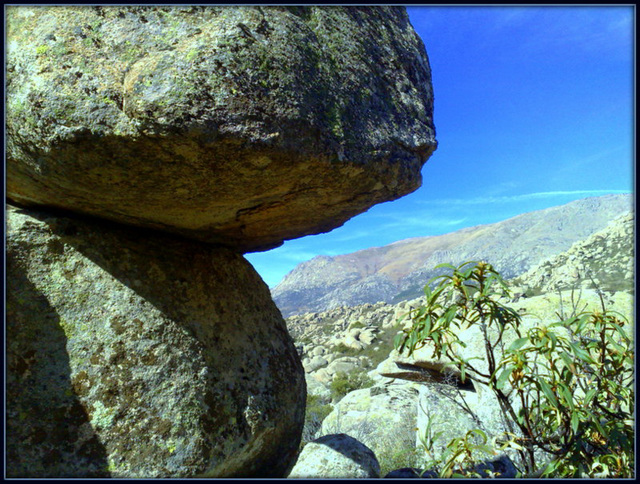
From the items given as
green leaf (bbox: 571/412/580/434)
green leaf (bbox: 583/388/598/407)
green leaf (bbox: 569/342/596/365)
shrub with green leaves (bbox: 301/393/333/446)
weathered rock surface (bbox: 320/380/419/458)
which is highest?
green leaf (bbox: 569/342/596/365)

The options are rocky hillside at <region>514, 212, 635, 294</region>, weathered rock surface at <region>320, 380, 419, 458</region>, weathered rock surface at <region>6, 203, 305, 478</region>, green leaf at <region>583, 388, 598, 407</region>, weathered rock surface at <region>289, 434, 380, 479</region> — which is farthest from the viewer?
rocky hillside at <region>514, 212, 635, 294</region>

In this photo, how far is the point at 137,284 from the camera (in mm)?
3271

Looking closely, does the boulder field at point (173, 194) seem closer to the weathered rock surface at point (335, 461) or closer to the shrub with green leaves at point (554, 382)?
the weathered rock surface at point (335, 461)

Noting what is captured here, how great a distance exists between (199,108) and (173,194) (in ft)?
2.56

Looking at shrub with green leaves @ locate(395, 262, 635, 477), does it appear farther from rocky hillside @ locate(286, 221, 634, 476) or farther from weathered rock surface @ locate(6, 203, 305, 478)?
weathered rock surface @ locate(6, 203, 305, 478)

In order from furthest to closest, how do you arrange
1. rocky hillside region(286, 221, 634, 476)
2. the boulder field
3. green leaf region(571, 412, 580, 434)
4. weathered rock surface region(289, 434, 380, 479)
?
rocky hillside region(286, 221, 634, 476), weathered rock surface region(289, 434, 380, 479), the boulder field, green leaf region(571, 412, 580, 434)

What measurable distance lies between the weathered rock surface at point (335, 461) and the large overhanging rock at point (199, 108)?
278 cm

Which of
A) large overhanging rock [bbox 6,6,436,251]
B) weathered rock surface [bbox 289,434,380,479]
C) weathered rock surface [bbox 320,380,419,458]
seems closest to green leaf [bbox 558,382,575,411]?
large overhanging rock [bbox 6,6,436,251]

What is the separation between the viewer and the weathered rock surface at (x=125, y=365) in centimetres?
280

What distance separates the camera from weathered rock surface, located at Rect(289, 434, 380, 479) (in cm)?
428

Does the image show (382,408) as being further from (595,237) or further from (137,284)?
(595,237)

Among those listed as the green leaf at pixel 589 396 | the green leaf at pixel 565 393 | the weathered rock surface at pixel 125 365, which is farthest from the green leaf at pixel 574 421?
the weathered rock surface at pixel 125 365

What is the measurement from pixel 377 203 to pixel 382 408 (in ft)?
21.0

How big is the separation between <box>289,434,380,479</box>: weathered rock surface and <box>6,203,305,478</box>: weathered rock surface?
0.67m
